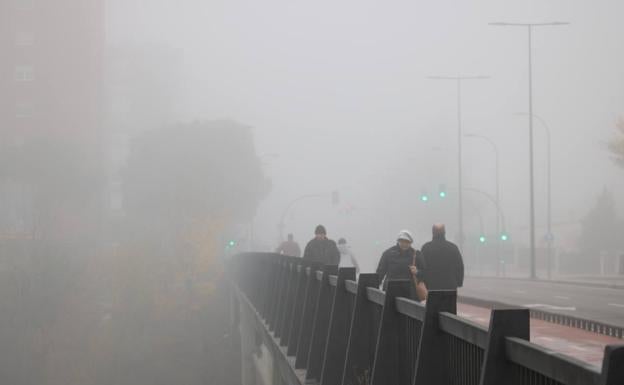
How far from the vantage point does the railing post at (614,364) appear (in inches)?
133

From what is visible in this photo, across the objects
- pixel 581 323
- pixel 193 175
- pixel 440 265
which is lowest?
pixel 581 323

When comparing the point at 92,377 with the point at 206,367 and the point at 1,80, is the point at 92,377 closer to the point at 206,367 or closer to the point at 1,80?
the point at 206,367

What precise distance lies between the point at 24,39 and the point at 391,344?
99764 mm

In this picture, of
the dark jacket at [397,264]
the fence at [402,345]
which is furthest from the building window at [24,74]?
the dark jacket at [397,264]

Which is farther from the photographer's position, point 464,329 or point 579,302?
point 579,302

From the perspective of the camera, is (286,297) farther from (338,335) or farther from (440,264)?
(338,335)

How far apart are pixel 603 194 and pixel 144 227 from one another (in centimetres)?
3680

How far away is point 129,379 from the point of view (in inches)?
2287

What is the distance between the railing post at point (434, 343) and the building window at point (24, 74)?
100176 mm

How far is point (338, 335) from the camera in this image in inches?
422

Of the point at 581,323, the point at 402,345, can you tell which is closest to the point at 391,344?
the point at 402,345

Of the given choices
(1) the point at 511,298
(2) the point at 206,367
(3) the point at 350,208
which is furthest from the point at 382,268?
(3) the point at 350,208

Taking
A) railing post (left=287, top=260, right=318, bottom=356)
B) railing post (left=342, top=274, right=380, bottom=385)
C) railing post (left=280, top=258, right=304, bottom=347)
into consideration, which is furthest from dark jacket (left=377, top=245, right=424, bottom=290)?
railing post (left=342, top=274, right=380, bottom=385)

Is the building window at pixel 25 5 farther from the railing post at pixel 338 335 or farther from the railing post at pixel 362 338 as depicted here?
the railing post at pixel 362 338
